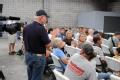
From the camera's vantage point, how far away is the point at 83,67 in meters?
3.86

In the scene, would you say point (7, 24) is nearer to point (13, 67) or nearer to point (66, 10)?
point (13, 67)

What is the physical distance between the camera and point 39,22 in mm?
5164

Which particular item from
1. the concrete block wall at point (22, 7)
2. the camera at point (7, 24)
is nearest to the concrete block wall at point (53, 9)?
the concrete block wall at point (22, 7)

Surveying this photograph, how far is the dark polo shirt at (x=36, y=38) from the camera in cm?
506

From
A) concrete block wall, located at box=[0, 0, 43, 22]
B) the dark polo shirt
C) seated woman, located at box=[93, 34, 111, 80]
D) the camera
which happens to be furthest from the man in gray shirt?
concrete block wall, located at box=[0, 0, 43, 22]

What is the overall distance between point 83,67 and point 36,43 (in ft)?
4.72

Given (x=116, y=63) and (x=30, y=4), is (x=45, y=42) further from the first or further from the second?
(x=30, y=4)

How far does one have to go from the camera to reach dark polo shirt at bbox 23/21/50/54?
506 cm

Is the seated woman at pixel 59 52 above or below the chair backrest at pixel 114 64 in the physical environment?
above

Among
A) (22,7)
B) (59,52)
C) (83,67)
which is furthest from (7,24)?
(22,7)

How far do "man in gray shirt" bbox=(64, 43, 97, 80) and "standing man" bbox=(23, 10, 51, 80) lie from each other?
3.73 ft

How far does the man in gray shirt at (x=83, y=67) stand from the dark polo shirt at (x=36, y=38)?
3.68ft

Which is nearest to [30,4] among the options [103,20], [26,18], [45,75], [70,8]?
[26,18]

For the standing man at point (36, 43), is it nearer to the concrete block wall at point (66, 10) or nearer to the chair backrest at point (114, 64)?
the chair backrest at point (114, 64)
